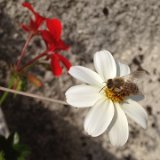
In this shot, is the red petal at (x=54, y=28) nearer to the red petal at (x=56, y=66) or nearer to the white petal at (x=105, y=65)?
the red petal at (x=56, y=66)

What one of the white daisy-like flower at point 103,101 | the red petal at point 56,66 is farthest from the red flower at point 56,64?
the white daisy-like flower at point 103,101

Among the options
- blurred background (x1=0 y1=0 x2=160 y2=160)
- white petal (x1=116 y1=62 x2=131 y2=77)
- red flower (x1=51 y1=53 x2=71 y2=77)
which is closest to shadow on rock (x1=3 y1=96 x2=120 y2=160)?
blurred background (x1=0 y1=0 x2=160 y2=160)

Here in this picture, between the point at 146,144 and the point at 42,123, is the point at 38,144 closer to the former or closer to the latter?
the point at 42,123

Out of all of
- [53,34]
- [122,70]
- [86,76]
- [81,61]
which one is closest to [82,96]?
[86,76]

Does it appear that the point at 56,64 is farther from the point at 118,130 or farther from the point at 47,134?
the point at 47,134

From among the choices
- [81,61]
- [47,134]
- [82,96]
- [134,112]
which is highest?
[82,96]

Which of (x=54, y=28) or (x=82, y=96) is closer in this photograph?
(x=82, y=96)

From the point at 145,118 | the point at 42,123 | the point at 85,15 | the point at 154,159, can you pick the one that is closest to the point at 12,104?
the point at 42,123
